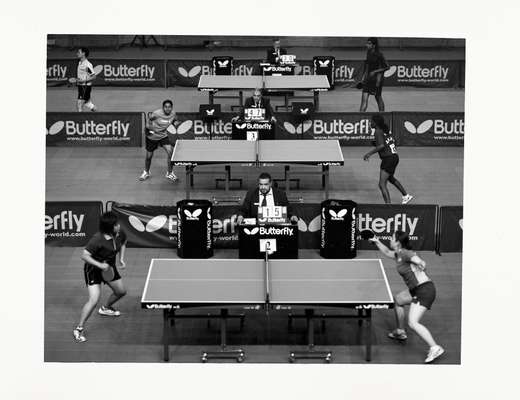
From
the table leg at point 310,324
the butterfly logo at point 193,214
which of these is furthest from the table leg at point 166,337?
the butterfly logo at point 193,214

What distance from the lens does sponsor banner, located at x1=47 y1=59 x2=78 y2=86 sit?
82.1ft

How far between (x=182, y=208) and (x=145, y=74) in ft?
40.1

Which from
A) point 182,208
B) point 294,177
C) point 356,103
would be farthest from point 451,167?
point 182,208

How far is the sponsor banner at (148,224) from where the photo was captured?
14.3 m

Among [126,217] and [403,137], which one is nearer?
[126,217]

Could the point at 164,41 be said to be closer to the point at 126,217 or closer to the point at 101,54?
the point at 101,54

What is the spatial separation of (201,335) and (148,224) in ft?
10.6

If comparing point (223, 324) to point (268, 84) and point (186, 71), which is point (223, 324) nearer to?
point (268, 84)

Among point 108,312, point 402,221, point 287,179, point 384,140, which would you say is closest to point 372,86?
point 287,179

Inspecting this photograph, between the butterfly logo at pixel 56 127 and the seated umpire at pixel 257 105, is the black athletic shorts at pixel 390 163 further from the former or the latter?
the butterfly logo at pixel 56 127

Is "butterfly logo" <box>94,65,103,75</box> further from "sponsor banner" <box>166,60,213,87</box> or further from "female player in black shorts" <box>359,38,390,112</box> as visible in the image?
"female player in black shorts" <box>359,38,390,112</box>

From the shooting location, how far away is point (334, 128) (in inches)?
789

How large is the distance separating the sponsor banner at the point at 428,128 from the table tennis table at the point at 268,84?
231 centimetres

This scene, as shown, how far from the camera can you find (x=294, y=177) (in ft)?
58.4
